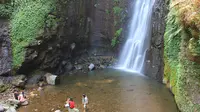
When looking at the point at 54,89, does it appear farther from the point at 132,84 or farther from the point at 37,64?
the point at 132,84

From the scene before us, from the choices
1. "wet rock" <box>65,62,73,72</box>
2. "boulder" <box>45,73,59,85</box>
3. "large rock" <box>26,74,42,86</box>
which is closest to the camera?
"boulder" <box>45,73,59,85</box>

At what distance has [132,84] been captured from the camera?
19188 mm

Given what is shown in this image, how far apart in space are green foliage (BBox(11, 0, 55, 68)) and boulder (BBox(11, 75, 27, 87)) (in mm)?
926

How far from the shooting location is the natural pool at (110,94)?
15000mm

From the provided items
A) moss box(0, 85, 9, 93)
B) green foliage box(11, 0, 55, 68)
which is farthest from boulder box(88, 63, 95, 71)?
moss box(0, 85, 9, 93)

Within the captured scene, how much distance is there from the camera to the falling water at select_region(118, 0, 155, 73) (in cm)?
2322

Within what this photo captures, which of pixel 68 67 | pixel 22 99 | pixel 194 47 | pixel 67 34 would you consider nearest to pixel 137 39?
pixel 67 34

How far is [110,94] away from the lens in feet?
56.3

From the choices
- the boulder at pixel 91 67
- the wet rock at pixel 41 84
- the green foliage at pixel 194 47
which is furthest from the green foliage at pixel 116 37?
the green foliage at pixel 194 47

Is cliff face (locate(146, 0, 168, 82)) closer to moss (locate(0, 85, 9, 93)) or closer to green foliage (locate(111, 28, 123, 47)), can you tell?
green foliage (locate(111, 28, 123, 47))

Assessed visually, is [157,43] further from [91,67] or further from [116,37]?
[116,37]

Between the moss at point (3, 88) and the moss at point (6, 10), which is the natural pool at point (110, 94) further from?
the moss at point (6, 10)

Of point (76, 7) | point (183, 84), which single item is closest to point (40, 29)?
point (76, 7)

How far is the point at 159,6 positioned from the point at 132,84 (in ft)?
Answer: 21.2
